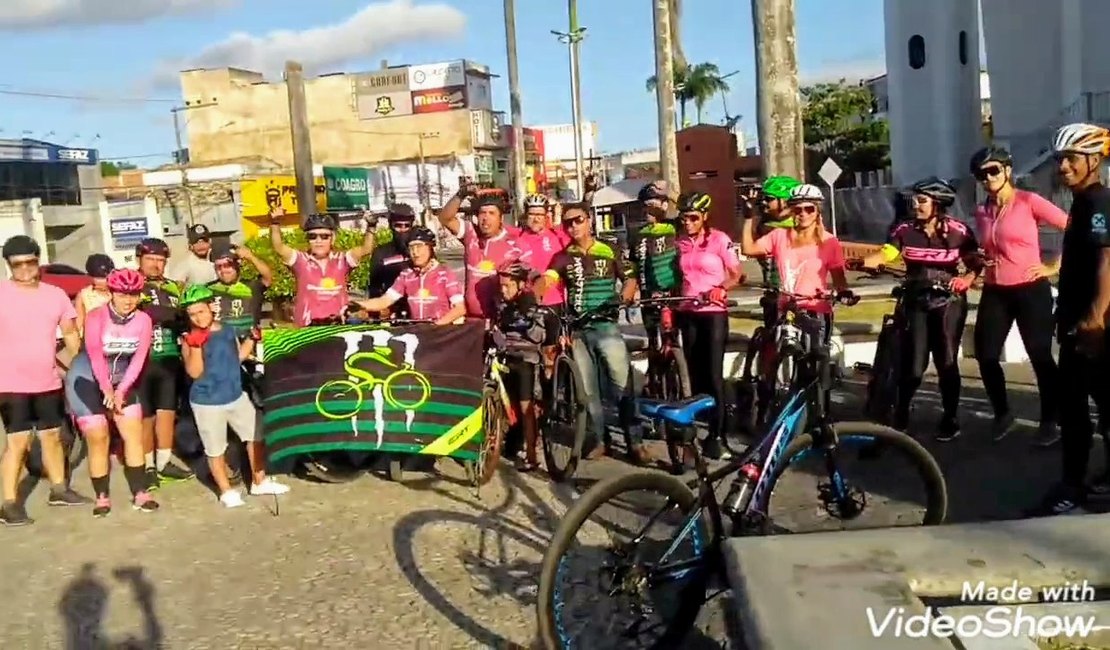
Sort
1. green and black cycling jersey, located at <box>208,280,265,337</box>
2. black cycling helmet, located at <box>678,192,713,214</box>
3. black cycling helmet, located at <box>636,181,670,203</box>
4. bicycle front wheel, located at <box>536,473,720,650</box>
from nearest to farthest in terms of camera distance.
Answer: bicycle front wheel, located at <box>536,473,720,650</box>, black cycling helmet, located at <box>678,192,713,214</box>, green and black cycling jersey, located at <box>208,280,265,337</box>, black cycling helmet, located at <box>636,181,670,203</box>

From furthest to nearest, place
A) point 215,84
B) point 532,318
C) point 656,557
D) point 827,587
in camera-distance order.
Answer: point 215,84 → point 532,318 → point 656,557 → point 827,587

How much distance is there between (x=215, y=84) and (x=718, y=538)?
84.5 meters

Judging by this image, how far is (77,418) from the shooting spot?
722cm

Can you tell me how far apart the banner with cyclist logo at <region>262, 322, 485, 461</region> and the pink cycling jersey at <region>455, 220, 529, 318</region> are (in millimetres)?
741

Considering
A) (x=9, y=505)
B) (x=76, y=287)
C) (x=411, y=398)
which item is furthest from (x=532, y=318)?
(x=76, y=287)

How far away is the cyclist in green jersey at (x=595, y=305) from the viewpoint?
7.54 meters

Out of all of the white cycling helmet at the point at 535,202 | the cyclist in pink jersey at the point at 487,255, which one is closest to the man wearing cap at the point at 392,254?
the cyclist in pink jersey at the point at 487,255

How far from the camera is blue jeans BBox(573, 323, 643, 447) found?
7.49 metres

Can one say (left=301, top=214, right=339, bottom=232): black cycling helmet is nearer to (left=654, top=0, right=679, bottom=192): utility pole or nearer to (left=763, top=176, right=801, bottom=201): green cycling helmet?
(left=763, top=176, right=801, bottom=201): green cycling helmet

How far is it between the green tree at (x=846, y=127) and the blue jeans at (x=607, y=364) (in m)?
41.5

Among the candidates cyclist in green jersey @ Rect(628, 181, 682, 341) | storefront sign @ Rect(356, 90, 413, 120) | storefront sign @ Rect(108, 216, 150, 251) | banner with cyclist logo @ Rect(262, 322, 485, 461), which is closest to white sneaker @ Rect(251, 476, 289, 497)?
banner with cyclist logo @ Rect(262, 322, 485, 461)

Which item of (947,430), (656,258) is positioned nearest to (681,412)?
(947,430)

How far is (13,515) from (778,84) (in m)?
7.32

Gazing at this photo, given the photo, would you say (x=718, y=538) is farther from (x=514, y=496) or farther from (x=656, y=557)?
(x=514, y=496)
